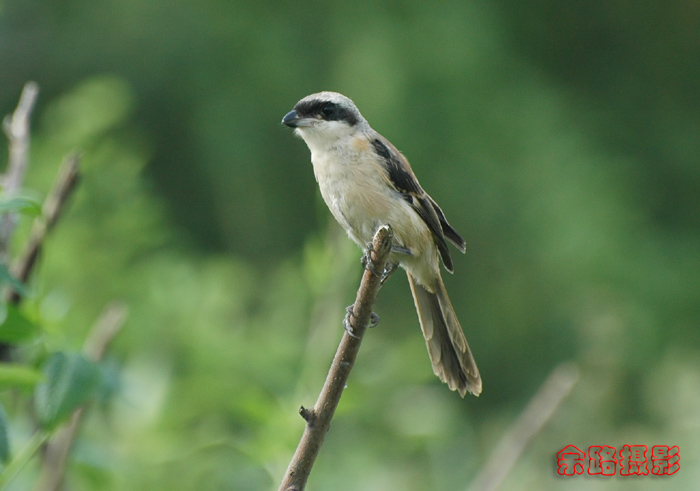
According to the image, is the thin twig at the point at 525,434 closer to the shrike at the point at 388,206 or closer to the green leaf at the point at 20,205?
the shrike at the point at 388,206

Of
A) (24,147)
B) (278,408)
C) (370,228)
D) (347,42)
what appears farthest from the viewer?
(347,42)

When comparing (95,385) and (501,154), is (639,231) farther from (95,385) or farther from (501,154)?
(95,385)

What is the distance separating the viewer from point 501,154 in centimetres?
594

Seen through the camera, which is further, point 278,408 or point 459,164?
point 459,164

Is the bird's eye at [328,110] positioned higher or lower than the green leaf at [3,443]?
higher

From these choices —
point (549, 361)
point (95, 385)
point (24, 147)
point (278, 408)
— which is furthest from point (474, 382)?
point (549, 361)

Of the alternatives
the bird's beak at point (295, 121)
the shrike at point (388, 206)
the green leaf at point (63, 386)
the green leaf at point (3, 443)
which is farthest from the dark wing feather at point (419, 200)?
the green leaf at point (3, 443)

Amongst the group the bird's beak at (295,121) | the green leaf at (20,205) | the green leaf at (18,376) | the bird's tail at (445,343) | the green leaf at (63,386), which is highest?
the green leaf at (20,205)

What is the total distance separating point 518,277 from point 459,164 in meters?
0.96

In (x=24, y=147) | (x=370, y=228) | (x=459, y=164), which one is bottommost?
(x=459, y=164)

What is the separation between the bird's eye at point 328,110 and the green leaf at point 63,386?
4.18ft

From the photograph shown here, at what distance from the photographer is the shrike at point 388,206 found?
2170 mm

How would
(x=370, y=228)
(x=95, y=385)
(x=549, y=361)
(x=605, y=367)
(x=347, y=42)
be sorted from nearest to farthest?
(x=95, y=385)
(x=370, y=228)
(x=605, y=367)
(x=549, y=361)
(x=347, y=42)

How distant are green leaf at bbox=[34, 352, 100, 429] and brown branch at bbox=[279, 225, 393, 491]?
346 mm
